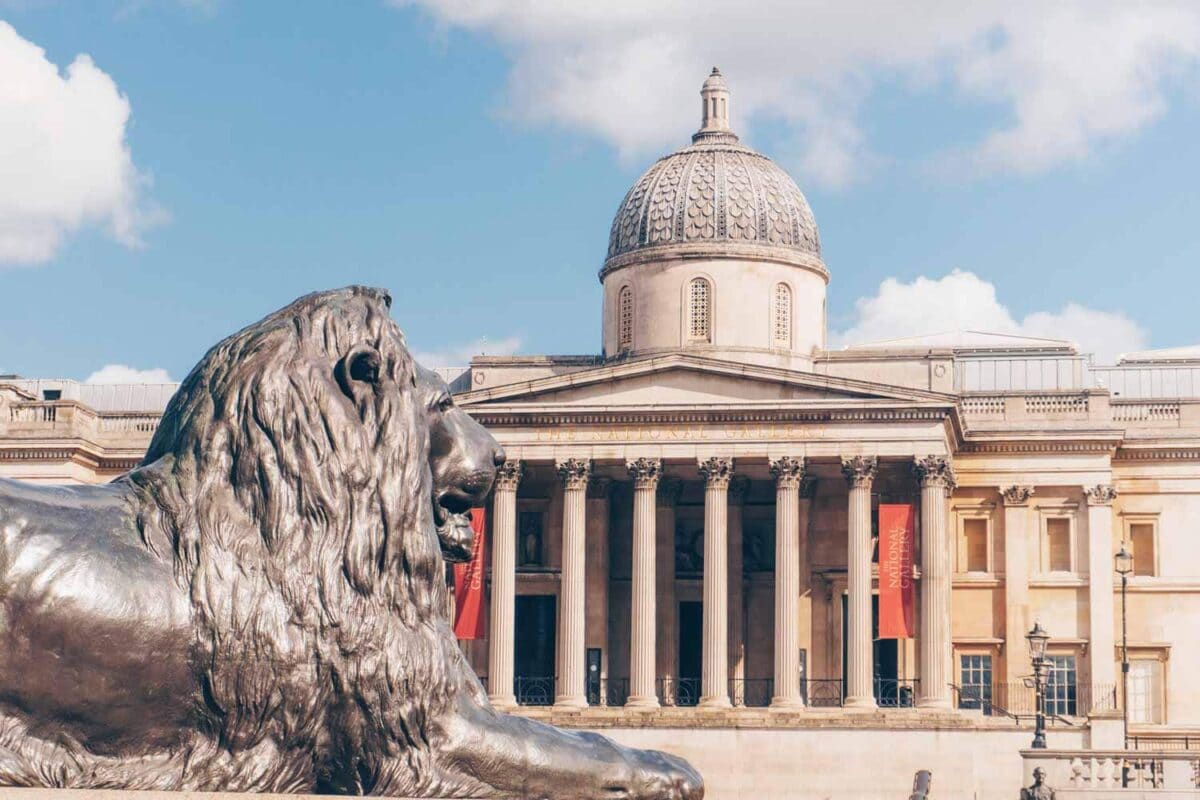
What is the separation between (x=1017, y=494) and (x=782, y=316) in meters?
8.97

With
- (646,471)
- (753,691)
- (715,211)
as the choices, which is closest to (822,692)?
(753,691)

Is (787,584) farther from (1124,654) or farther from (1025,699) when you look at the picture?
(1124,654)

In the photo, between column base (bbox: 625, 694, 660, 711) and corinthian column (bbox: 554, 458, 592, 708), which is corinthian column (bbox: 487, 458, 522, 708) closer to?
corinthian column (bbox: 554, 458, 592, 708)

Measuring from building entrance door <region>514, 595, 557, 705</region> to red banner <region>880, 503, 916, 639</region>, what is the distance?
1039cm

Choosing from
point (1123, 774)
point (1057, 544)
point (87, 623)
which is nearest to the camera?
point (87, 623)

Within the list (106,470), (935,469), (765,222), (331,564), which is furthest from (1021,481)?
(331,564)

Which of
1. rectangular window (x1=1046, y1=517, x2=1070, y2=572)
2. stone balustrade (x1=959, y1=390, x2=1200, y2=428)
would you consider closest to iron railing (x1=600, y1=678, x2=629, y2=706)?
stone balustrade (x1=959, y1=390, x2=1200, y2=428)

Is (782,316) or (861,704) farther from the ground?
(782,316)

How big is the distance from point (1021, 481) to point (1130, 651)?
573cm

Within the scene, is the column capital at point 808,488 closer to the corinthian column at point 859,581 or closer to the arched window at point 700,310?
the corinthian column at point 859,581

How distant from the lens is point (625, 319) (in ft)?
239

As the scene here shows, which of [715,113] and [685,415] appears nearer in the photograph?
[685,415]

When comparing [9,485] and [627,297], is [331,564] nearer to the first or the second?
[9,485]

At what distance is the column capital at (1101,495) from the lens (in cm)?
6712
